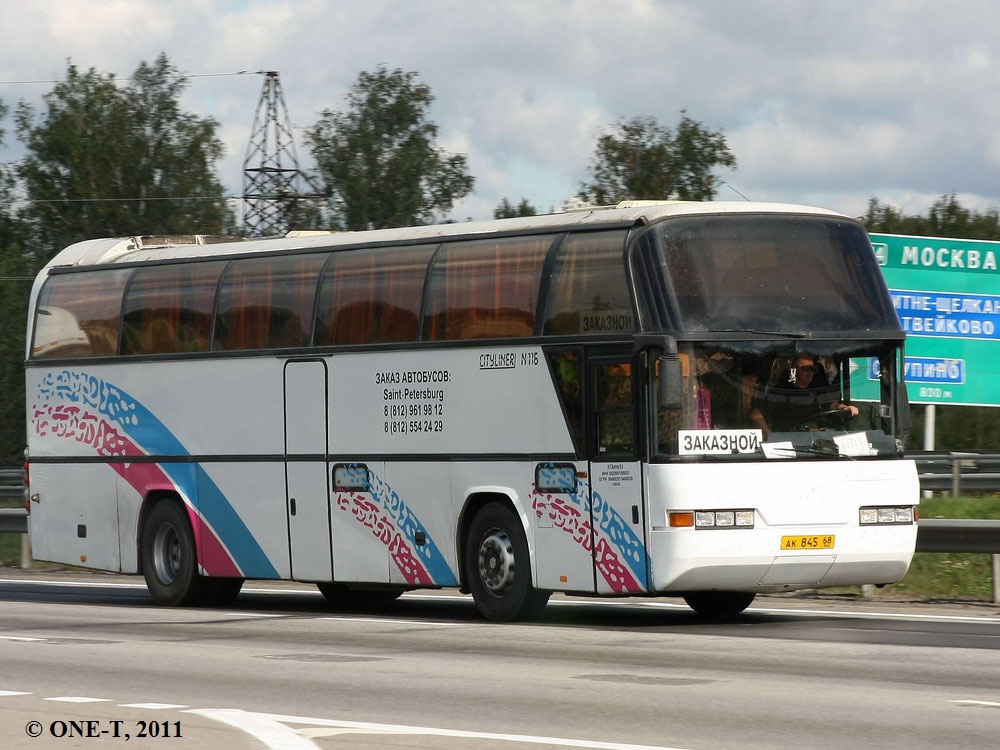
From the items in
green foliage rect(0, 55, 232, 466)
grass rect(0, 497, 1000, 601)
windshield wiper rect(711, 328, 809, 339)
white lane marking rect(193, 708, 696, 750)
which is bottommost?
grass rect(0, 497, 1000, 601)

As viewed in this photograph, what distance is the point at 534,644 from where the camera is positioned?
1430cm

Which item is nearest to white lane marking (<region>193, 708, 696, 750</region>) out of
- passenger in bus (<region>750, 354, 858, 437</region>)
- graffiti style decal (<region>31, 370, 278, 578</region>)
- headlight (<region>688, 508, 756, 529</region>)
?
headlight (<region>688, 508, 756, 529</region>)

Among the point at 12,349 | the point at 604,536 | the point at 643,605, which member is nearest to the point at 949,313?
the point at 643,605

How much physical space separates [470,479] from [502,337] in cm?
133

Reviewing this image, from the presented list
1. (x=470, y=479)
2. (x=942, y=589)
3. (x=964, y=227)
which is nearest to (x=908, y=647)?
(x=470, y=479)

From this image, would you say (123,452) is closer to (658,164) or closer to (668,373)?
(668,373)

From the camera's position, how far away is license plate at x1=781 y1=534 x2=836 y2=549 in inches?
603

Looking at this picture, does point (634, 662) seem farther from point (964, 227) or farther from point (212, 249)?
point (964, 227)

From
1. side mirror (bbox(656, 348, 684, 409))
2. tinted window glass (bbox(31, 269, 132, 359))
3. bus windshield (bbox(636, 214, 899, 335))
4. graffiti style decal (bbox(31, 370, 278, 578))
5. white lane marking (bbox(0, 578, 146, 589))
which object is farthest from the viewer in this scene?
white lane marking (bbox(0, 578, 146, 589))

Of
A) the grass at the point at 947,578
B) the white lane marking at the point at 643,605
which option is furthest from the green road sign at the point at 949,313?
the white lane marking at the point at 643,605

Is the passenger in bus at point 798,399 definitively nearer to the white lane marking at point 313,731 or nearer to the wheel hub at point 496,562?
the wheel hub at point 496,562

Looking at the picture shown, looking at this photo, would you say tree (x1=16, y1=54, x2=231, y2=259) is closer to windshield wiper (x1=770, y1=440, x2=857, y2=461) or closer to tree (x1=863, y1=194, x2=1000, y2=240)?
tree (x1=863, y1=194, x2=1000, y2=240)

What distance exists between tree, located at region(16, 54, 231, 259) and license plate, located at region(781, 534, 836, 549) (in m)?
56.3

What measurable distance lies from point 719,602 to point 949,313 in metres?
17.5
